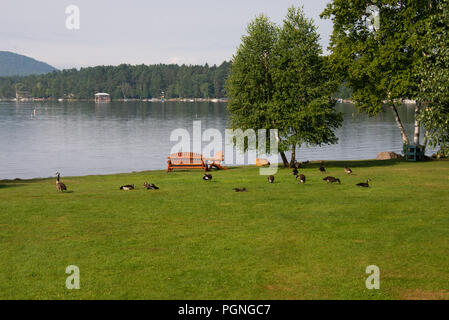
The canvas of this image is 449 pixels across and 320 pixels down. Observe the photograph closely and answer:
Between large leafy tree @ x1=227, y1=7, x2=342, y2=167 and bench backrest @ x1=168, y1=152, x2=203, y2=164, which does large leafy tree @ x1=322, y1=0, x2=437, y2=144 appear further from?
bench backrest @ x1=168, y1=152, x2=203, y2=164

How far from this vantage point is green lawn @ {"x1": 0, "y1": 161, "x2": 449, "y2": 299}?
39.8 ft

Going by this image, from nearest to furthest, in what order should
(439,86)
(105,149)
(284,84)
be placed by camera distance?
(439,86), (284,84), (105,149)

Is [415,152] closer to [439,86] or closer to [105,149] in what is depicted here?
[439,86]

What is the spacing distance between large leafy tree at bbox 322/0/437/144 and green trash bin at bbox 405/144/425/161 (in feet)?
7.39

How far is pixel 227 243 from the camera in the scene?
15516mm

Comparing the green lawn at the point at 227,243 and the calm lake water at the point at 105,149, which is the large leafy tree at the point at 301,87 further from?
the calm lake water at the point at 105,149

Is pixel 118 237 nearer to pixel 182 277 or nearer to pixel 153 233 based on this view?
pixel 153 233

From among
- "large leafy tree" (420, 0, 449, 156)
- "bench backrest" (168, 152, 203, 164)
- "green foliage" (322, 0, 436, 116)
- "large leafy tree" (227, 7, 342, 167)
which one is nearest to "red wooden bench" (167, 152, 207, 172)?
"bench backrest" (168, 152, 203, 164)

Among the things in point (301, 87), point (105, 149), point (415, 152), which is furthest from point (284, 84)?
point (105, 149)

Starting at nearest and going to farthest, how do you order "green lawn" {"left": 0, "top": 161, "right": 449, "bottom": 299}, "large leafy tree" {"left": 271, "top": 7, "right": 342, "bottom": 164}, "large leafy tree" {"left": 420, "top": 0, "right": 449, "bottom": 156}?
"green lawn" {"left": 0, "top": 161, "right": 449, "bottom": 299}
"large leafy tree" {"left": 420, "top": 0, "right": 449, "bottom": 156}
"large leafy tree" {"left": 271, "top": 7, "right": 342, "bottom": 164}

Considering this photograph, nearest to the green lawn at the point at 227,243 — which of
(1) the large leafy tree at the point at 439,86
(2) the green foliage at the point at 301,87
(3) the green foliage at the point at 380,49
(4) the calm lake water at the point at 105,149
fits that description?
(1) the large leafy tree at the point at 439,86

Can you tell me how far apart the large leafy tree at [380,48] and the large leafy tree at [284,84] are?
4920mm

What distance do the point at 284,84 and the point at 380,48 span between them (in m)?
10.1
